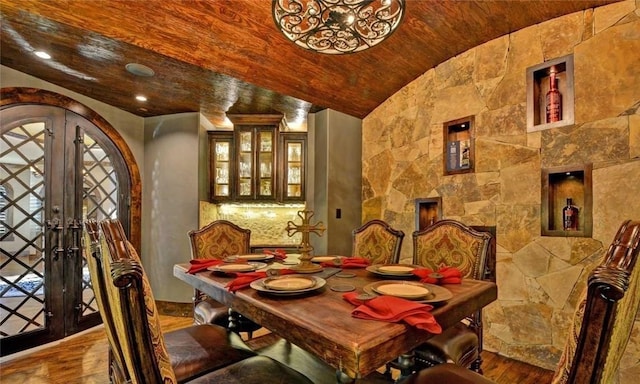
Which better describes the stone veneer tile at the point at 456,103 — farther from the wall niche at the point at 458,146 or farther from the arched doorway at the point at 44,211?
the arched doorway at the point at 44,211

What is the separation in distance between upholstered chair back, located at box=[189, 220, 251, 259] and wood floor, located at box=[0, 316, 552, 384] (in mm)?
1104

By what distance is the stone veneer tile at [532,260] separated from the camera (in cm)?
241

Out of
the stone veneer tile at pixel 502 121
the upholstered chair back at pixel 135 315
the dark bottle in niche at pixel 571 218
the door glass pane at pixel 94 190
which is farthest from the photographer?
the door glass pane at pixel 94 190

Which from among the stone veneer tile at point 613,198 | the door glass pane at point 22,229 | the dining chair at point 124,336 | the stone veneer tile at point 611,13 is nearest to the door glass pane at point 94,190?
the door glass pane at point 22,229

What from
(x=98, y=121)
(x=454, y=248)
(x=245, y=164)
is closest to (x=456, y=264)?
(x=454, y=248)

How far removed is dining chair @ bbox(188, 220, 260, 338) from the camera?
2.12 meters

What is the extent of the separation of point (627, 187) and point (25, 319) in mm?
4961

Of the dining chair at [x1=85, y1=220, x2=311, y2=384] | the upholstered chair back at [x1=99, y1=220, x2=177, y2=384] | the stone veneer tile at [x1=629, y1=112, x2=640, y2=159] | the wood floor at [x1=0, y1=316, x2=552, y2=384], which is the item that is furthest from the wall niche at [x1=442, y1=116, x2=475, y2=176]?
the upholstered chair back at [x1=99, y1=220, x2=177, y2=384]

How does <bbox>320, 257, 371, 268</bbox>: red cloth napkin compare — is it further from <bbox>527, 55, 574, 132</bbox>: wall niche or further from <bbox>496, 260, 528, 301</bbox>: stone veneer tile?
<bbox>527, 55, 574, 132</bbox>: wall niche

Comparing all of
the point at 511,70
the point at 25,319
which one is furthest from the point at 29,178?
the point at 511,70

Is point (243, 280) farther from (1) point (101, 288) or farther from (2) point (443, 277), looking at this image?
(2) point (443, 277)

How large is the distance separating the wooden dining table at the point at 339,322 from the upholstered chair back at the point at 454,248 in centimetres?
42

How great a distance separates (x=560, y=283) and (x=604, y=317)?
2.23 meters

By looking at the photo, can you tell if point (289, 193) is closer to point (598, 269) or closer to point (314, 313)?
point (314, 313)
